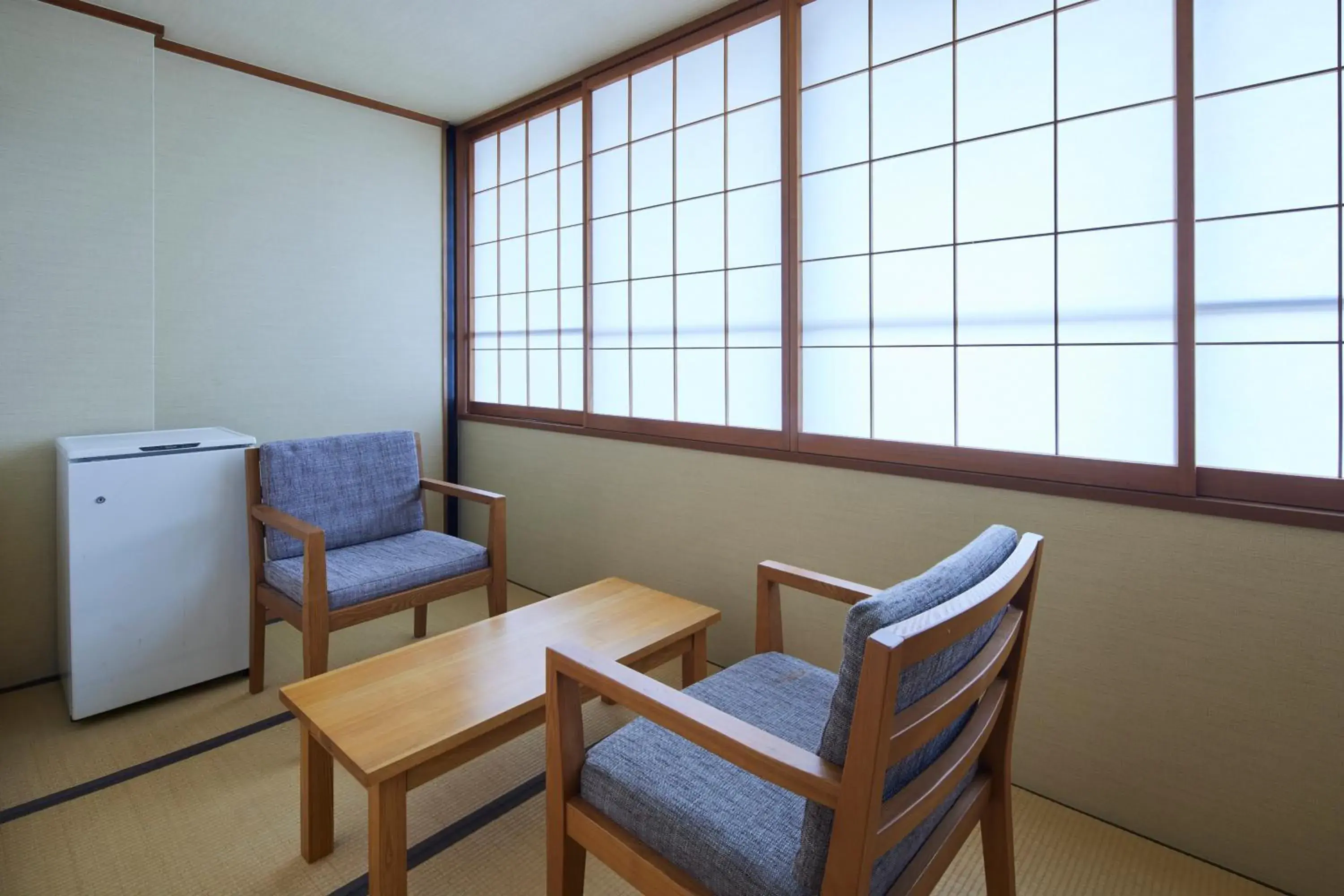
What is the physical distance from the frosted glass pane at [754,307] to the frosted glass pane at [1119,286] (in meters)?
0.94

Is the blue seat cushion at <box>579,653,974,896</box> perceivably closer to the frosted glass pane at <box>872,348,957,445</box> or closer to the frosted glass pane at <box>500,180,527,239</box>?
the frosted glass pane at <box>872,348,957,445</box>

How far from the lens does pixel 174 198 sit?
2.89 meters

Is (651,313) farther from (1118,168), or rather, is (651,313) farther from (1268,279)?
(1268,279)

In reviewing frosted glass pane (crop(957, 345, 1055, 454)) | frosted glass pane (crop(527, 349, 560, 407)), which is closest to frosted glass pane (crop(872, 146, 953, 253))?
frosted glass pane (crop(957, 345, 1055, 454))

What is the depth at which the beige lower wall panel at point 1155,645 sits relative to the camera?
153 cm

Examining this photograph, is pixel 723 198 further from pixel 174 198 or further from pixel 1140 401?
pixel 174 198

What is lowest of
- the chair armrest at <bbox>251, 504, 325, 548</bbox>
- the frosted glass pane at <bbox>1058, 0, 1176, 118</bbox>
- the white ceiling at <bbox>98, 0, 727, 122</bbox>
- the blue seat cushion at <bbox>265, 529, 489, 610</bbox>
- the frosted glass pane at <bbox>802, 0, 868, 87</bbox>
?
the blue seat cushion at <bbox>265, 529, 489, 610</bbox>

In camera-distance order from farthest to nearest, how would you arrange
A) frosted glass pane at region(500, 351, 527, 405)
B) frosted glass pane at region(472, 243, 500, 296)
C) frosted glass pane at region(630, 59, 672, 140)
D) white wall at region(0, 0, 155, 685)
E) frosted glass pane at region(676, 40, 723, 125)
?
frosted glass pane at region(472, 243, 500, 296) < frosted glass pane at region(500, 351, 527, 405) < frosted glass pane at region(630, 59, 672, 140) < frosted glass pane at region(676, 40, 723, 125) < white wall at region(0, 0, 155, 685)

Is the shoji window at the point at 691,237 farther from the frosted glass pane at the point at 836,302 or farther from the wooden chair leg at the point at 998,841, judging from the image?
the wooden chair leg at the point at 998,841

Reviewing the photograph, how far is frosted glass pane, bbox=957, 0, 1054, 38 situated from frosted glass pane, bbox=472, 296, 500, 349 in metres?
2.62

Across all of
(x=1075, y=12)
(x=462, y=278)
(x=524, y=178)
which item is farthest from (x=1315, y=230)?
(x=462, y=278)

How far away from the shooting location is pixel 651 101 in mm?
2949

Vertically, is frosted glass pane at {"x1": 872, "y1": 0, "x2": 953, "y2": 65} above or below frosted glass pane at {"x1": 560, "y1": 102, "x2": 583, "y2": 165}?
below

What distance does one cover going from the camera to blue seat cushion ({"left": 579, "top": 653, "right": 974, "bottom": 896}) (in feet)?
3.36
